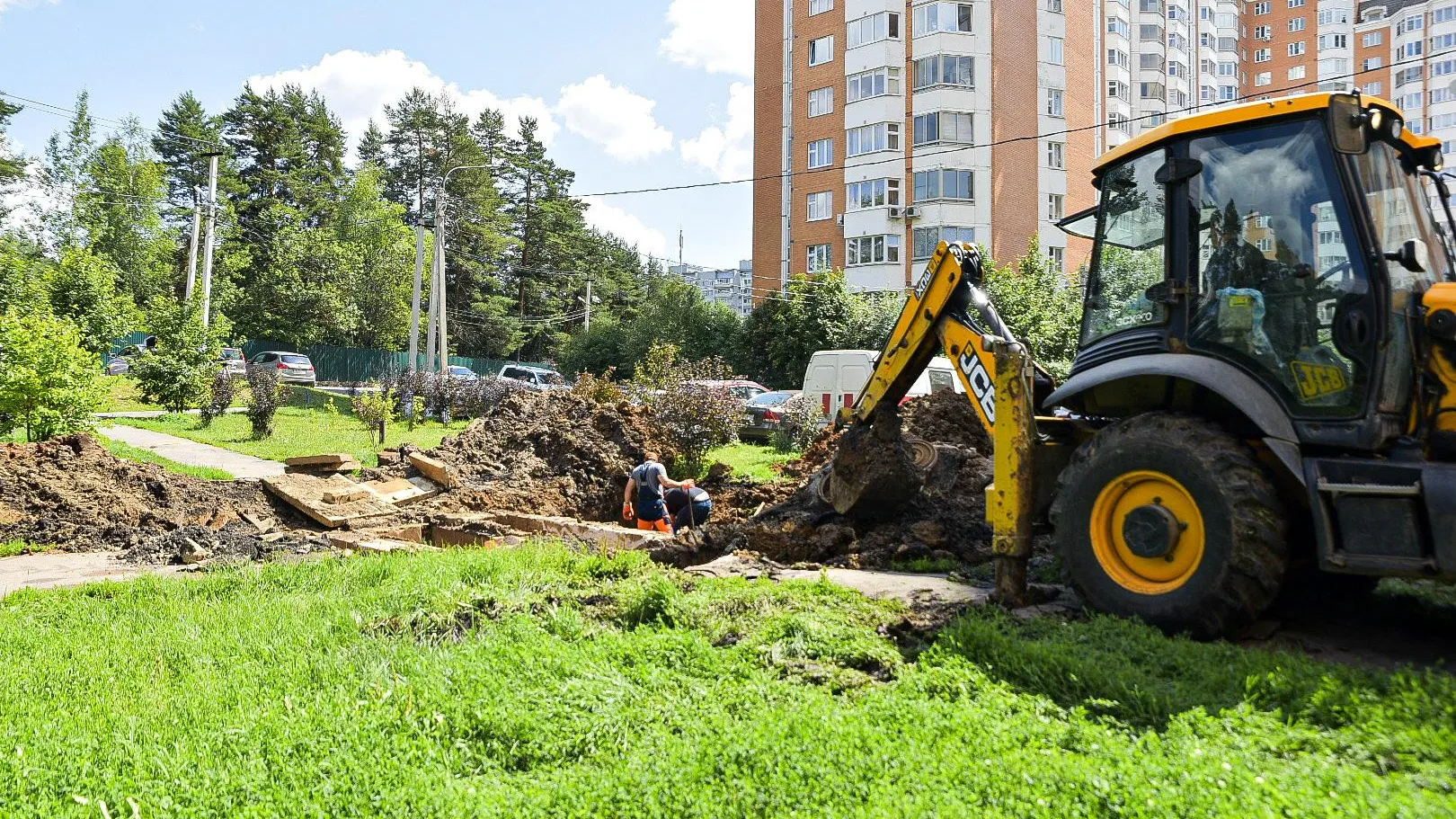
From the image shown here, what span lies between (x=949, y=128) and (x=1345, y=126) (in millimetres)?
39437

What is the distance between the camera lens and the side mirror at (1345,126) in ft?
15.9

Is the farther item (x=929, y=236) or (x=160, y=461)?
(x=929, y=236)

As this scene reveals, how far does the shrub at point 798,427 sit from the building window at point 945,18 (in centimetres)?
2954

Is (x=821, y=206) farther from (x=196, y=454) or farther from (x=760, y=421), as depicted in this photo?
(x=196, y=454)

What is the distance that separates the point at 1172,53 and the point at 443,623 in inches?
2917

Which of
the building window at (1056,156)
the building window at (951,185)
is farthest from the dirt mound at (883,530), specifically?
the building window at (1056,156)

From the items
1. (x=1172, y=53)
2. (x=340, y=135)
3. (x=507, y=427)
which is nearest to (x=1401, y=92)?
(x=1172, y=53)

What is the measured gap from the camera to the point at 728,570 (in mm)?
7594

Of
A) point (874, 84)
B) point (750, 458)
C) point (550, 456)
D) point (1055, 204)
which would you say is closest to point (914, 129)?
point (874, 84)

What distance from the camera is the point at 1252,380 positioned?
5.24 m

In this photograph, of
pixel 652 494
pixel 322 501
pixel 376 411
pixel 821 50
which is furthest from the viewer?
pixel 821 50

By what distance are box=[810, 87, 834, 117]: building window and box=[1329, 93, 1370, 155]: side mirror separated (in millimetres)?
42367

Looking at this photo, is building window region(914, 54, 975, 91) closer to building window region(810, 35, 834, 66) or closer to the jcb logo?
building window region(810, 35, 834, 66)

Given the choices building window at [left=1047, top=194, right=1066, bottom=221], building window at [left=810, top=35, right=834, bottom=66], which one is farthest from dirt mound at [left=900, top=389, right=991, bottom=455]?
building window at [left=810, top=35, right=834, bottom=66]
